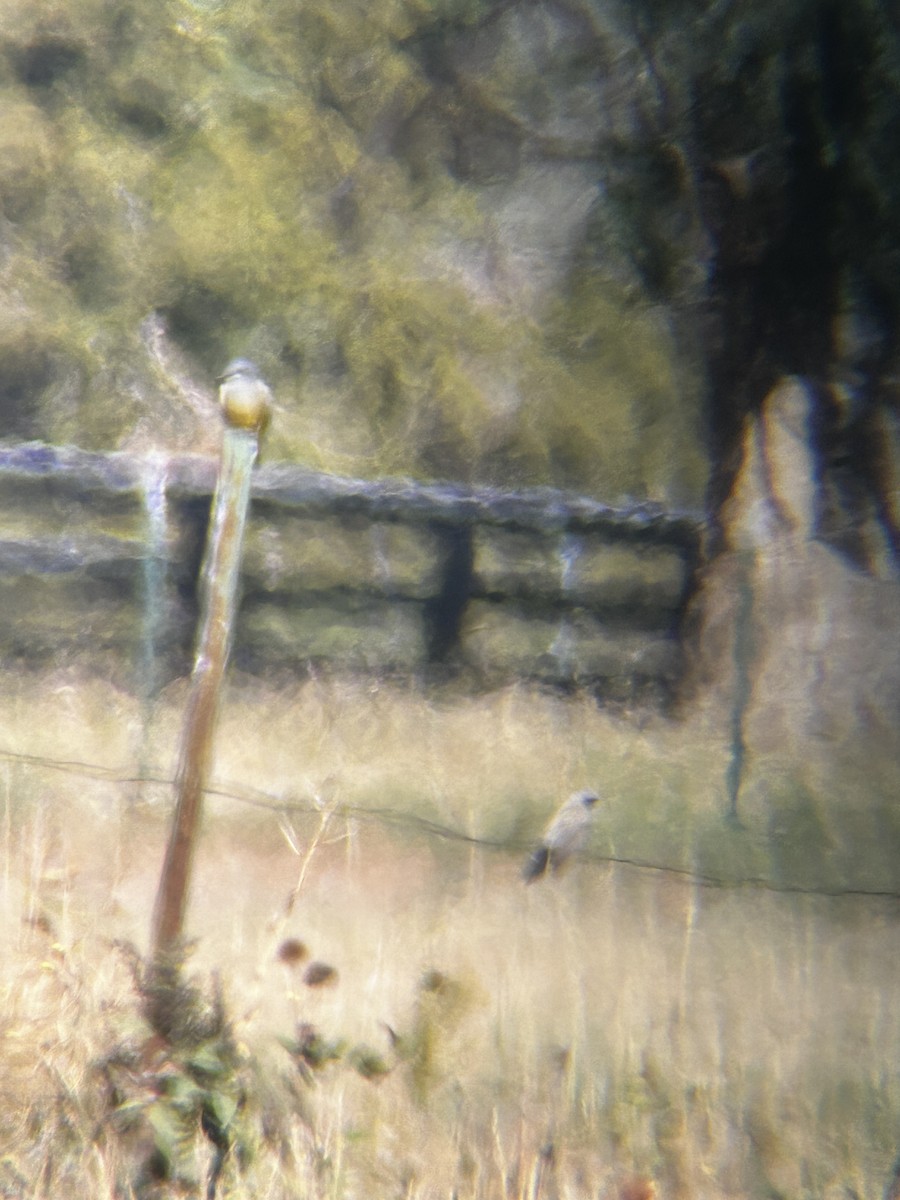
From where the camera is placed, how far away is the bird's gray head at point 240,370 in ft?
6.77

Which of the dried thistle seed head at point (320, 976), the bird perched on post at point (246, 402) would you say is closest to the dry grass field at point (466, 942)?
the dried thistle seed head at point (320, 976)

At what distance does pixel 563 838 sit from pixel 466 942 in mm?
309

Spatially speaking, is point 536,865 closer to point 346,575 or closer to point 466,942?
point 466,942

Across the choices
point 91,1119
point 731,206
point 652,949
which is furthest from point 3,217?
point 652,949

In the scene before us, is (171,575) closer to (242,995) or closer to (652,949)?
(242,995)

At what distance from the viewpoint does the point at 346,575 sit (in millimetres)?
2197

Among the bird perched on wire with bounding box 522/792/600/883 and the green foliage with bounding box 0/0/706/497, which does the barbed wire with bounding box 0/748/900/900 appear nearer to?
the bird perched on wire with bounding box 522/792/600/883

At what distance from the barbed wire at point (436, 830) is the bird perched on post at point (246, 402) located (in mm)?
784

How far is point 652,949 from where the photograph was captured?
2.11 metres

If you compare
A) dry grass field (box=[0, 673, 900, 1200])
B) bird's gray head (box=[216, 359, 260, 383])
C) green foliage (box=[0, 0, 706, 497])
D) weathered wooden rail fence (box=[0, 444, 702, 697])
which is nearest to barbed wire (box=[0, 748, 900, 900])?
dry grass field (box=[0, 673, 900, 1200])

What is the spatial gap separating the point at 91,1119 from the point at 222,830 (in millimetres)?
597

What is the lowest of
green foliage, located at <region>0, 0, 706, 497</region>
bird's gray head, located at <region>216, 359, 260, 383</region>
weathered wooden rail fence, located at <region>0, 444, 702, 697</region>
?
weathered wooden rail fence, located at <region>0, 444, 702, 697</region>

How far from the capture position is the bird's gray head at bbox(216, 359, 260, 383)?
2062mm

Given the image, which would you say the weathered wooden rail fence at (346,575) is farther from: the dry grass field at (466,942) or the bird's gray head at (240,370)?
the bird's gray head at (240,370)
